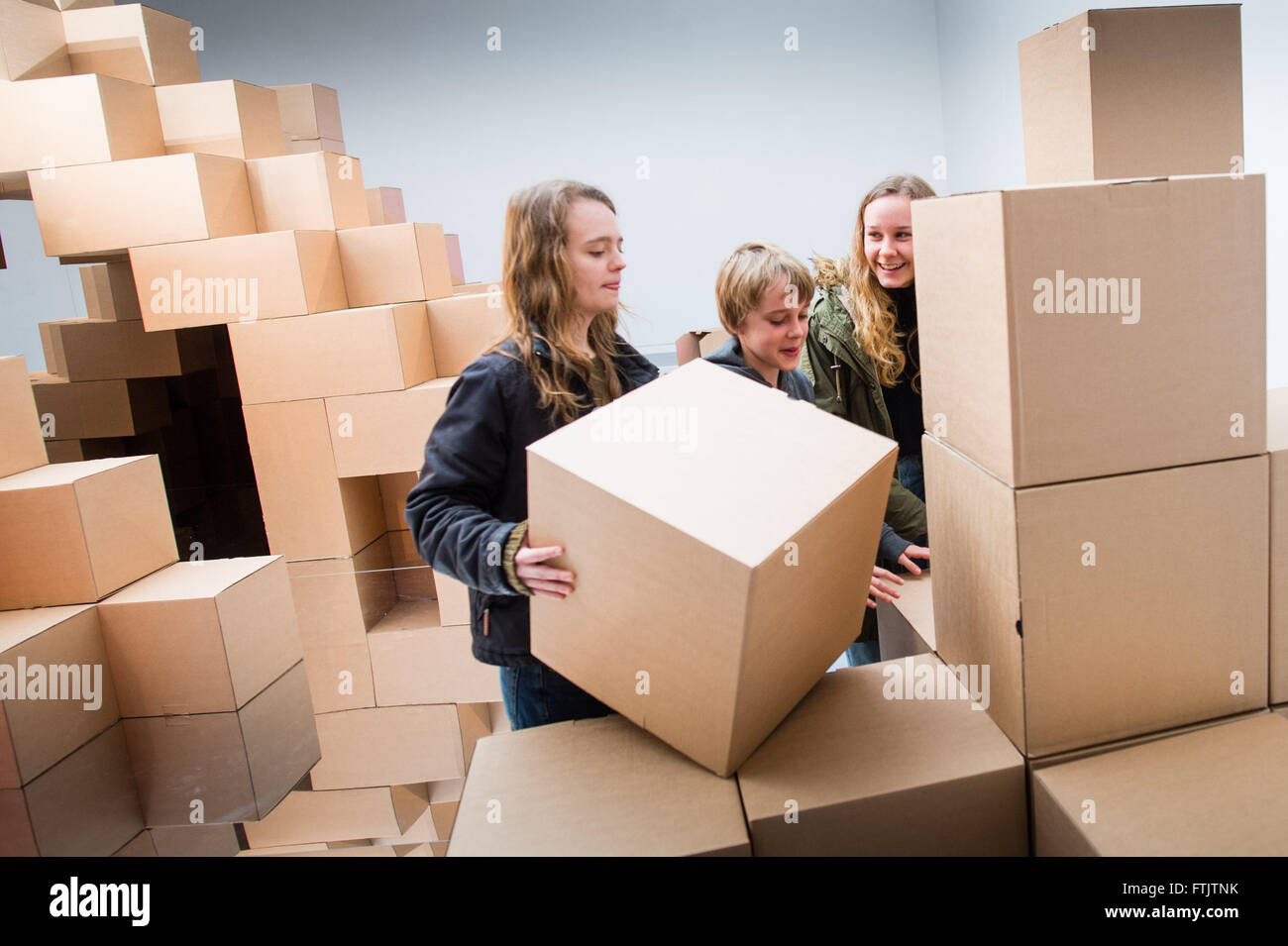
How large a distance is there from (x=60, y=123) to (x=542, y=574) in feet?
8.28

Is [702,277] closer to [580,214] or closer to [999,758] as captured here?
[580,214]

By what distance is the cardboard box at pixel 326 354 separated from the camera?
98.9 inches

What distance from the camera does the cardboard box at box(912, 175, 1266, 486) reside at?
0.81 m

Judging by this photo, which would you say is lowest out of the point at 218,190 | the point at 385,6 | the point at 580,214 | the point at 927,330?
the point at 927,330

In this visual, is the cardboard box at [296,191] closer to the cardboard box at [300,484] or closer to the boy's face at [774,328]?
the cardboard box at [300,484]

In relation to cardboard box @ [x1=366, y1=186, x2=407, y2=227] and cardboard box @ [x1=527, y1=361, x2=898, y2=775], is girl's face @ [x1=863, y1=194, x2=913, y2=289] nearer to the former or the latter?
cardboard box @ [x1=527, y1=361, x2=898, y2=775]

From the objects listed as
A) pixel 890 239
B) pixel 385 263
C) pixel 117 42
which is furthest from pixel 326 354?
pixel 890 239

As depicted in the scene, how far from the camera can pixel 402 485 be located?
9.43 ft

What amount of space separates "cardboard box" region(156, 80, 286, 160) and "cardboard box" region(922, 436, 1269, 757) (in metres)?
2.67

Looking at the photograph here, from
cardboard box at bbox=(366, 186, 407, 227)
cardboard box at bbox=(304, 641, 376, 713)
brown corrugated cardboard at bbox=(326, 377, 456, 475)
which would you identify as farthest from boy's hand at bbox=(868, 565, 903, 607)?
cardboard box at bbox=(366, 186, 407, 227)

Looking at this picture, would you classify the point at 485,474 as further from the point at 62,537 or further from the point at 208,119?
the point at 208,119

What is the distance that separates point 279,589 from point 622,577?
1.27 meters

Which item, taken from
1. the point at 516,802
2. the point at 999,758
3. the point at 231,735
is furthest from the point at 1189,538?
the point at 231,735
